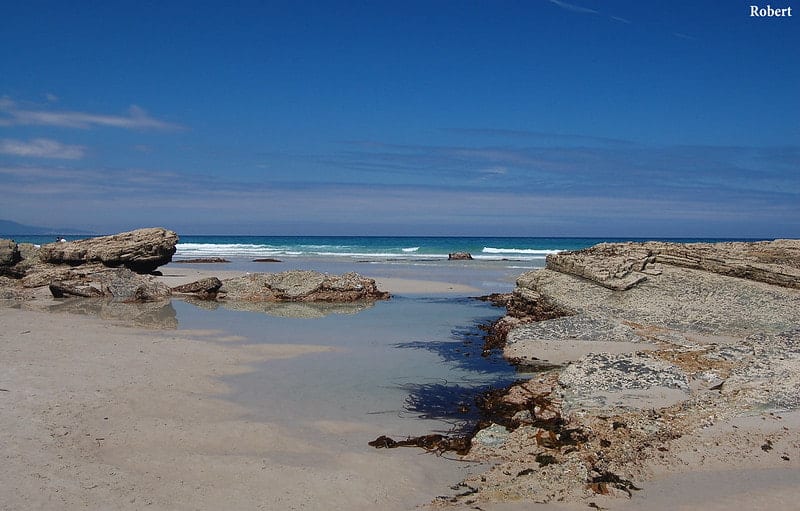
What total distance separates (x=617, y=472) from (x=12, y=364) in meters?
7.22

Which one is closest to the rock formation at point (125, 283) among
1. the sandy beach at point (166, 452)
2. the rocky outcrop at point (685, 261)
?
the rocky outcrop at point (685, 261)

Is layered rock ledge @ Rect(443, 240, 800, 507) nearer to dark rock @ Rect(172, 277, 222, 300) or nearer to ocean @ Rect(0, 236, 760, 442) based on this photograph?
ocean @ Rect(0, 236, 760, 442)

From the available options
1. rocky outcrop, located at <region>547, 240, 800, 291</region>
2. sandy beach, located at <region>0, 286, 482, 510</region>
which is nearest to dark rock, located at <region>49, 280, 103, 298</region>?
sandy beach, located at <region>0, 286, 482, 510</region>

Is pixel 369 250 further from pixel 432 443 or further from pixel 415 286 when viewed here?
pixel 432 443

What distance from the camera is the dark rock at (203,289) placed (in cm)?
1673

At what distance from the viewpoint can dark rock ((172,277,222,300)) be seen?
16.7 metres

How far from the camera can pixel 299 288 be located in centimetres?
1702

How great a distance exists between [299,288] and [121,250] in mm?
7007

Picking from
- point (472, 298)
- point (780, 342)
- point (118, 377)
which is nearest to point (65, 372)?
point (118, 377)

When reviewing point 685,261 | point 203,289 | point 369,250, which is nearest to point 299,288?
point 203,289

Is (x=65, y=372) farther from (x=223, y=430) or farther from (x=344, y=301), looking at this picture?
(x=344, y=301)

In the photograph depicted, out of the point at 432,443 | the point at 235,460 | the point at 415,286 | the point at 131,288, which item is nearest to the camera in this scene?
the point at 235,460

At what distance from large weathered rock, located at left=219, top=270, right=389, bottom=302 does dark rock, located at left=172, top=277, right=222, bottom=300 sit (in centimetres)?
24

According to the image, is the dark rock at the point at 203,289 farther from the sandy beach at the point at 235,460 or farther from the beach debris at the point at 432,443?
the beach debris at the point at 432,443
